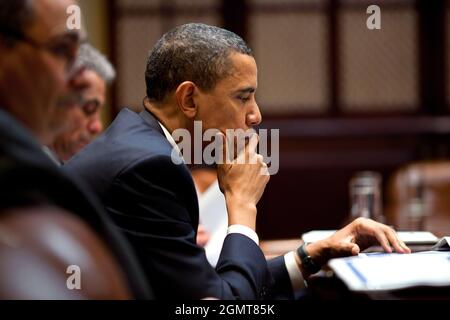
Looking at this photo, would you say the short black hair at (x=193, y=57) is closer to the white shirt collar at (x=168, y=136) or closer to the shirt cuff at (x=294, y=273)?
the white shirt collar at (x=168, y=136)

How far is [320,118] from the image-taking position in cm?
540

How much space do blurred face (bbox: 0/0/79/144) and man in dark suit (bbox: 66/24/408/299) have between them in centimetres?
50

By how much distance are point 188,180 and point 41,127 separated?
0.58 meters

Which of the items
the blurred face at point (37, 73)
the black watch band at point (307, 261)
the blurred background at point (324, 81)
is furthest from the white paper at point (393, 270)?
the blurred background at point (324, 81)

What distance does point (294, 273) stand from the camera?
1.73m

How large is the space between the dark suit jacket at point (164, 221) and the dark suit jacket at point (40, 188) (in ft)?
1.58

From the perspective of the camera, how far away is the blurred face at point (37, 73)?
899 mm

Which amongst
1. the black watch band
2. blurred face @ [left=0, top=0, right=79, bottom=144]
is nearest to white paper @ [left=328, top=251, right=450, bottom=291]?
the black watch band

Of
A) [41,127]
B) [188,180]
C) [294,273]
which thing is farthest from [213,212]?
[41,127]

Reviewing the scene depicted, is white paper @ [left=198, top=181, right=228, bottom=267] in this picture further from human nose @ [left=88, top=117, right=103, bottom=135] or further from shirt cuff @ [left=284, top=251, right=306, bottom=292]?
shirt cuff @ [left=284, top=251, right=306, bottom=292]

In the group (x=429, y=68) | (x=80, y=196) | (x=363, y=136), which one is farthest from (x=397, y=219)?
(x=80, y=196)

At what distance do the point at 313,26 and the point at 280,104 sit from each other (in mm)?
575
